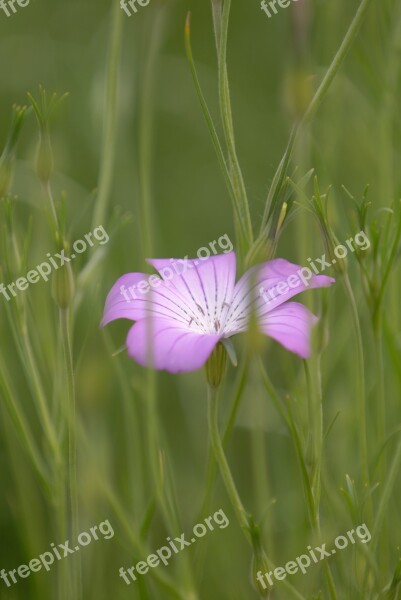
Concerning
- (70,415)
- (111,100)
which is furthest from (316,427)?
(111,100)

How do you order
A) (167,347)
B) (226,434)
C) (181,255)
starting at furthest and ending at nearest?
(181,255) < (226,434) < (167,347)

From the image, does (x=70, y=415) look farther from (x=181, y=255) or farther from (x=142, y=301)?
(x=181, y=255)

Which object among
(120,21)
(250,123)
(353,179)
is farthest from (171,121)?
(120,21)

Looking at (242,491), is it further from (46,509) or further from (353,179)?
(353,179)

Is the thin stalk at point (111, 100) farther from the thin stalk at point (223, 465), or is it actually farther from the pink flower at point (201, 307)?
the thin stalk at point (223, 465)

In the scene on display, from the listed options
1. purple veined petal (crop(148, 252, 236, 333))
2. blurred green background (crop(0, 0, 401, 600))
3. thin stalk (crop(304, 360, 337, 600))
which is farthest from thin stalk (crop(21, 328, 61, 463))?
thin stalk (crop(304, 360, 337, 600))

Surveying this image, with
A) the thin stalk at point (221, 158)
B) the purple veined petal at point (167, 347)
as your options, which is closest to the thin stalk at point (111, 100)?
the thin stalk at point (221, 158)

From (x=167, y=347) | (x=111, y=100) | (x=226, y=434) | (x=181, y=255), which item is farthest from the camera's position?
(x=181, y=255)
